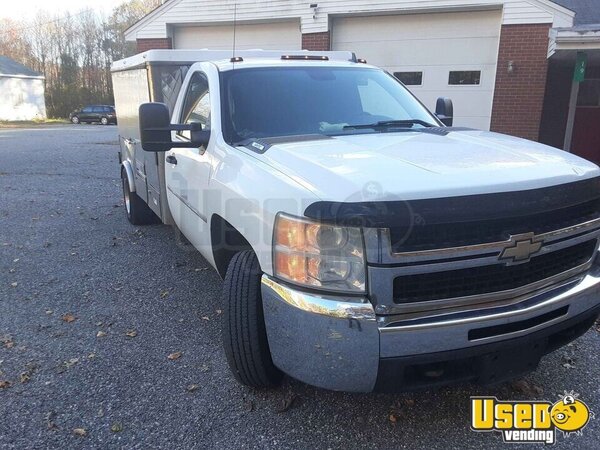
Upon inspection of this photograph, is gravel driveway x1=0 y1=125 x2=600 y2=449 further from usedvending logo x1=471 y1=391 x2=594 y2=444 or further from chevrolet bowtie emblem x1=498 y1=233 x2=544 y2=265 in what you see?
chevrolet bowtie emblem x1=498 y1=233 x2=544 y2=265

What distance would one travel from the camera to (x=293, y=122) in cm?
354

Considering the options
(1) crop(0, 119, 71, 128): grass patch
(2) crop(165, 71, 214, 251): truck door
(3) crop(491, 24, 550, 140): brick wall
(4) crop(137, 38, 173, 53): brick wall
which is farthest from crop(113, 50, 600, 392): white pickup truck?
(1) crop(0, 119, 71, 128): grass patch

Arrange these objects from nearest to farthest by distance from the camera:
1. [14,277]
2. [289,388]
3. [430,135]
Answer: [289,388]
[430,135]
[14,277]

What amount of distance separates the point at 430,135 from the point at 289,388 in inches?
73.3

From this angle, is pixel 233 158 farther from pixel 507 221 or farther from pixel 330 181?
pixel 507 221

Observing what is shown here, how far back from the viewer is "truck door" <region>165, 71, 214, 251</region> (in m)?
3.60

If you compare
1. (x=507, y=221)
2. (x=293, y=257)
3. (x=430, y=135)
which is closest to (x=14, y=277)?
(x=293, y=257)

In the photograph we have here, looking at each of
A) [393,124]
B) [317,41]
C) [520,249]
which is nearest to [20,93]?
[317,41]

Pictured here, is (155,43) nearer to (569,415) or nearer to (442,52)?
(442,52)

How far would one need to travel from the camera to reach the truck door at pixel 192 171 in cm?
360

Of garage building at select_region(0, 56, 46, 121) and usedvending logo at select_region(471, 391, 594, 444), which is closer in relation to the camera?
usedvending logo at select_region(471, 391, 594, 444)

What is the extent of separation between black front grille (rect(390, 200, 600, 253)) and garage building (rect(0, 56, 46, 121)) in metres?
46.0

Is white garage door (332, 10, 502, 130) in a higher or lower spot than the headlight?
higher

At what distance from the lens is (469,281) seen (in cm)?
229
